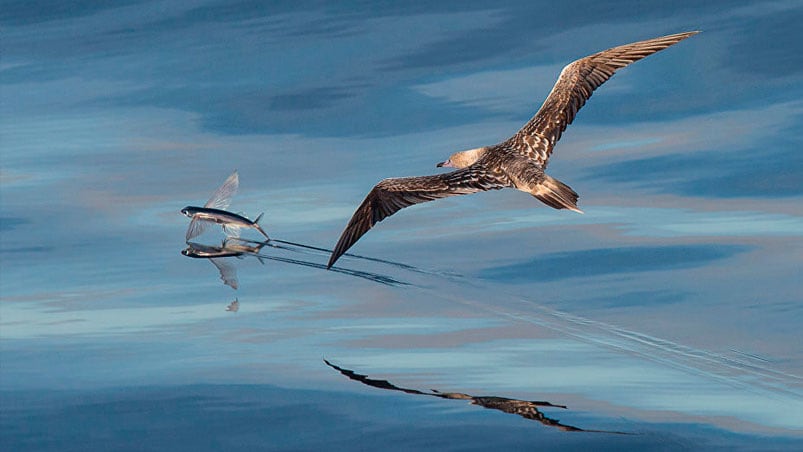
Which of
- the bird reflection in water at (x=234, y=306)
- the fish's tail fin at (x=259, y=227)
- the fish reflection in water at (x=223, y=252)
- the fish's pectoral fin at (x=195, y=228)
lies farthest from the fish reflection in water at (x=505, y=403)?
the fish's pectoral fin at (x=195, y=228)

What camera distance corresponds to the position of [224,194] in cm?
791

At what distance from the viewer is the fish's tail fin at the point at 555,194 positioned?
21.9 feet

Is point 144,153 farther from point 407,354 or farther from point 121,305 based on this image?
point 407,354

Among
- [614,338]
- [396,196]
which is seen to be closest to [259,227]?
[396,196]

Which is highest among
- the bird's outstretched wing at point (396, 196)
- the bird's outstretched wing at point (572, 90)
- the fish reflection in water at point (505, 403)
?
the bird's outstretched wing at point (572, 90)

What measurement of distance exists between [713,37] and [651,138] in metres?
1.23

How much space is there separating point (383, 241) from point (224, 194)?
3.08 feet

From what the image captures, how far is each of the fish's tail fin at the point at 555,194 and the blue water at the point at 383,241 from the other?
39cm

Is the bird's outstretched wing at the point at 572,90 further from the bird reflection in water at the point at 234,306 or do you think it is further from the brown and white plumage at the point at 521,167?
the bird reflection in water at the point at 234,306

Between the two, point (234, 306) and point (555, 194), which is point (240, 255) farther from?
point (555, 194)

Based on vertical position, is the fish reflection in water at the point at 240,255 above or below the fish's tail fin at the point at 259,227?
below

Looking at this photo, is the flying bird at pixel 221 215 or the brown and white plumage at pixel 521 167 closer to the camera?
the brown and white plumage at pixel 521 167

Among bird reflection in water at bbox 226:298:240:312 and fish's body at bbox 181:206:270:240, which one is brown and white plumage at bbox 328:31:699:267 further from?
fish's body at bbox 181:206:270:240

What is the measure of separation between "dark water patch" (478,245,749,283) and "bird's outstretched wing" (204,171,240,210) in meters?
1.58
